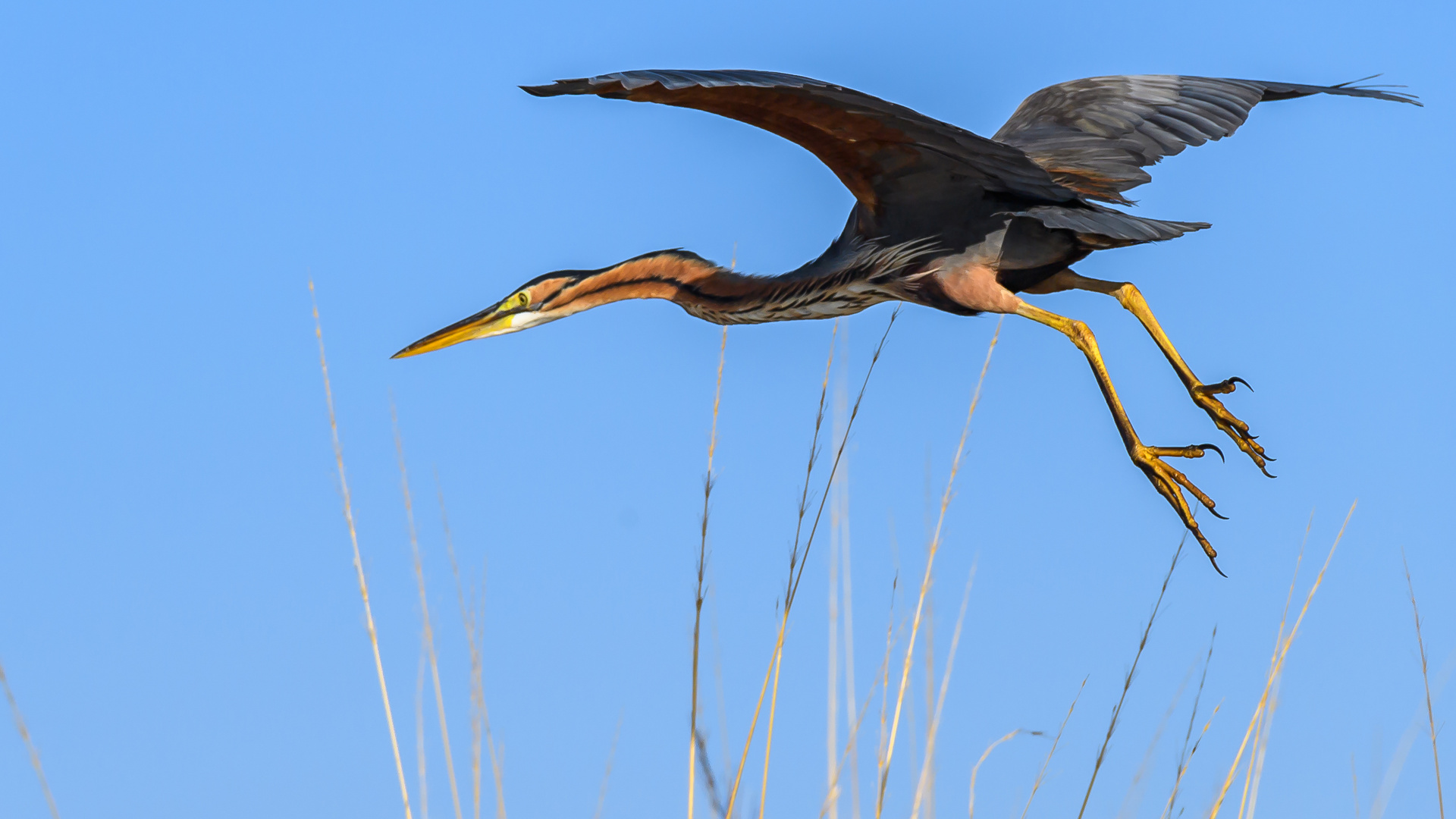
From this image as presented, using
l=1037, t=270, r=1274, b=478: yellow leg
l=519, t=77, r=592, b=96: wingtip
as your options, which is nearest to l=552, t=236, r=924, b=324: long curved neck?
l=1037, t=270, r=1274, b=478: yellow leg

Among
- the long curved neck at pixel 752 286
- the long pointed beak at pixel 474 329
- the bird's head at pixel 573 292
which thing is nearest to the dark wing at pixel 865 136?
the long curved neck at pixel 752 286

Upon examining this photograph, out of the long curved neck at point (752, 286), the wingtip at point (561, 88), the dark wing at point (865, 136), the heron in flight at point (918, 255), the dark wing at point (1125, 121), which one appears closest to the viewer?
the wingtip at point (561, 88)

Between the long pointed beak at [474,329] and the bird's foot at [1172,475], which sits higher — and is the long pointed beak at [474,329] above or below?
above

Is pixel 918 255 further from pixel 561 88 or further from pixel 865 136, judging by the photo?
pixel 561 88

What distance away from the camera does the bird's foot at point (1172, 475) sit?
9.53 ft

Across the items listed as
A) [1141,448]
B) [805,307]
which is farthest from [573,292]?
[1141,448]

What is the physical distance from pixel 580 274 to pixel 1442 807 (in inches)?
87.9

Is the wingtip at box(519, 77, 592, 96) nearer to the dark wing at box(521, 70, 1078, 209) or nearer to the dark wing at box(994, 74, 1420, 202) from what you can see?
the dark wing at box(521, 70, 1078, 209)

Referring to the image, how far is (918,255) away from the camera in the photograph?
3.20m

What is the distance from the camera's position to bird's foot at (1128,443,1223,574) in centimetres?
291

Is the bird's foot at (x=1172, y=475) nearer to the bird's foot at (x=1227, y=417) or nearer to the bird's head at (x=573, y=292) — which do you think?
the bird's foot at (x=1227, y=417)

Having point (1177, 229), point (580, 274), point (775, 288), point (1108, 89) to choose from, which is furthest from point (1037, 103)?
point (580, 274)

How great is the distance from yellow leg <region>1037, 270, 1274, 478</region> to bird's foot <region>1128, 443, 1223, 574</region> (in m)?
0.25

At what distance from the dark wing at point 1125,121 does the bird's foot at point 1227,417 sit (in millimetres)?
540
